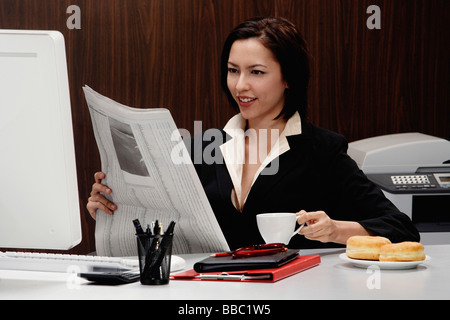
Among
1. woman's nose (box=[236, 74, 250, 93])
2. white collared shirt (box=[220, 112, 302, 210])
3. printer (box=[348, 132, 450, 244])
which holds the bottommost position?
printer (box=[348, 132, 450, 244])

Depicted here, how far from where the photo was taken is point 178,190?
4.78 ft

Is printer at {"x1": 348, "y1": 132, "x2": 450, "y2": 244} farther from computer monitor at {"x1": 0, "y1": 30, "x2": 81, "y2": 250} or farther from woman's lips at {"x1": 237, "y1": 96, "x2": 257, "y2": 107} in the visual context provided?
computer monitor at {"x1": 0, "y1": 30, "x2": 81, "y2": 250}

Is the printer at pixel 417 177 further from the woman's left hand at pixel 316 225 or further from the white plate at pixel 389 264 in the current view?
the white plate at pixel 389 264

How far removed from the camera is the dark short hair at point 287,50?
207cm

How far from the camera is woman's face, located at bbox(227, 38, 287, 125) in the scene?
6.68 feet

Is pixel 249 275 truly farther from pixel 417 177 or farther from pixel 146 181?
pixel 417 177

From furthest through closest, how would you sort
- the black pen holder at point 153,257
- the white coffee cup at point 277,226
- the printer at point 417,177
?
the printer at point 417,177 → the white coffee cup at point 277,226 → the black pen holder at point 153,257

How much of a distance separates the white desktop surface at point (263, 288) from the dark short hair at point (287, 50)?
86cm

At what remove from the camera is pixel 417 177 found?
2.56 m

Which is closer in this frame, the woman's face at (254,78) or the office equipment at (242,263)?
the office equipment at (242,263)

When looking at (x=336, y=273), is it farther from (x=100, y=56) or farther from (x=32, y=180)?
(x=100, y=56)

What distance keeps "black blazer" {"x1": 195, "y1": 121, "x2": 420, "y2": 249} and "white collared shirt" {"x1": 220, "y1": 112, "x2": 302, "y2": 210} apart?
20mm

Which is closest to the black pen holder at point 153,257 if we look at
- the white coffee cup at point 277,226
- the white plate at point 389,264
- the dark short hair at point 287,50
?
the white coffee cup at point 277,226

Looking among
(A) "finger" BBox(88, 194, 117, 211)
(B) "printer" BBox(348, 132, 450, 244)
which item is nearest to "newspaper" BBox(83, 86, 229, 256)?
(A) "finger" BBox(88, 194, 117, 211)
